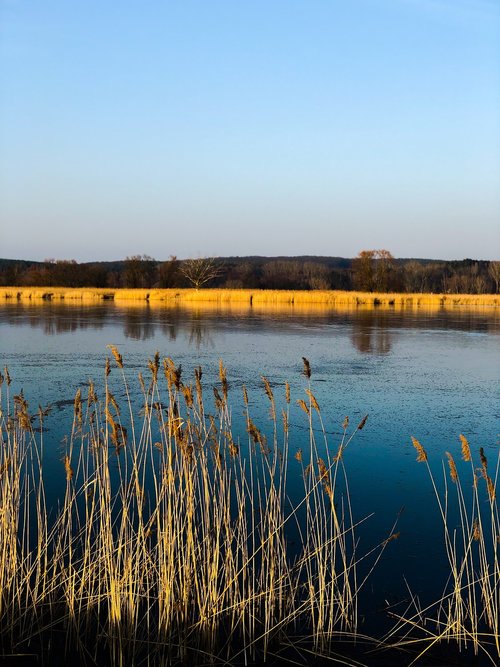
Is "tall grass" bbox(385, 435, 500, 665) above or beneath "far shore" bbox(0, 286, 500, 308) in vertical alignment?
beneath

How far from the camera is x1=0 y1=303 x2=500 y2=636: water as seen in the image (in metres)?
5.32

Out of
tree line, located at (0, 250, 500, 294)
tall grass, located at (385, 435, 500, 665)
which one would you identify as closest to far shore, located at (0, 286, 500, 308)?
tree line, located at (0, 250, 500, 294)

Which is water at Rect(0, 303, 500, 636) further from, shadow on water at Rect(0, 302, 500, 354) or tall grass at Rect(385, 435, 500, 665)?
tall grass at Rect(385, 435, 500, 665)

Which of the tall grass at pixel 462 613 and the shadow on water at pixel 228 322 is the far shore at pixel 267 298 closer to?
the shadow on water at pixel 228 322

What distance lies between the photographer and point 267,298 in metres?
38.0

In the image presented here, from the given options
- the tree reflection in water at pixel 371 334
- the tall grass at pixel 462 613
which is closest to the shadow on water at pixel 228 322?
the tree reflection in water at pixel 371 334

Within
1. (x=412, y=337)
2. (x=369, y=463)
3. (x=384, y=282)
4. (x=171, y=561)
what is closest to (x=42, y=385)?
(x=369, y=463)

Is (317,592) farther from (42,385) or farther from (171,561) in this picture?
(42,385)

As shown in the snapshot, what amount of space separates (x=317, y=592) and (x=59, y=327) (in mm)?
17521

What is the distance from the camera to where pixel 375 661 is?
11.0 ft

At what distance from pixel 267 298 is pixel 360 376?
26.1 meters

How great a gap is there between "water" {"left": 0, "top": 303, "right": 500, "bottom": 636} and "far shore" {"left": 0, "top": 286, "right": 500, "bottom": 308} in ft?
40.4

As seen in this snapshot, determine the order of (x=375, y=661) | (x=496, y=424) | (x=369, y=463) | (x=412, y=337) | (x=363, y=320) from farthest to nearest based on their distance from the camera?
1. (x=363, y=320)
2. (x=412, y=337)
3. (x=496, y=424)
4. (x=369, y=463)
5. (x=375, y=661)

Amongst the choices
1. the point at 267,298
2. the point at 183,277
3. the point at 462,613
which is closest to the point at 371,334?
the point at 462,613
